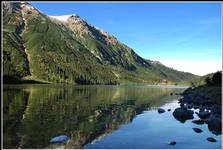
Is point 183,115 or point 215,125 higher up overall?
point 183,115

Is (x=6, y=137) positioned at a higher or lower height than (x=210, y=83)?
lower

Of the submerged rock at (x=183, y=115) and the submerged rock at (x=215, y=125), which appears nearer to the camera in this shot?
the submerged rock at (x=215, y=125)

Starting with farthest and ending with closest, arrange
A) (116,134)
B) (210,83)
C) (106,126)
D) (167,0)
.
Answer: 1. (210,83)
2. (106,126)
3. (116,134)
4. (167,0)

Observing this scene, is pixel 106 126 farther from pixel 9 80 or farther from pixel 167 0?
pixel 9 80

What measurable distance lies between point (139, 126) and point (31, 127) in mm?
11148

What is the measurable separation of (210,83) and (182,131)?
2496 inches

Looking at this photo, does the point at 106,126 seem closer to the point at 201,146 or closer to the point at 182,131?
the point at 182,131

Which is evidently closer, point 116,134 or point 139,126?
point 116,134

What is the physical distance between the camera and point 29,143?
22609 mm

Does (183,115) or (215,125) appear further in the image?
(183,115)

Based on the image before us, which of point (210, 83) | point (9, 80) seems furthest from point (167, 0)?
point (9, 80)

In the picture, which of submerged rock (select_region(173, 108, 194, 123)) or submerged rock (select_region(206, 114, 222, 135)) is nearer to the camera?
submerged rock (select_region(206, 114, 222, 135))

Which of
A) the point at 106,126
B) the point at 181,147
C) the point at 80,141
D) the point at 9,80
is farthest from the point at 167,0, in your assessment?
the point at 9,80

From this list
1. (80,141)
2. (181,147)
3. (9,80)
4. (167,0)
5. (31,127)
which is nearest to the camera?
(167,0)
